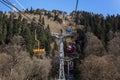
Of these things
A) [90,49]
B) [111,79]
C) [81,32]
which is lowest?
[111,79]

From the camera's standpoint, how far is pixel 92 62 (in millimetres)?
63094

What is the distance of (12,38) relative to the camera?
328 feet

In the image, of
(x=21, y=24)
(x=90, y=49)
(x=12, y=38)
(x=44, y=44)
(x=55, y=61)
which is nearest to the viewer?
(x=55, y=61)

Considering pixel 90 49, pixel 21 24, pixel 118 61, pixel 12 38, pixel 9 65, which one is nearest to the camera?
pixel 9 65

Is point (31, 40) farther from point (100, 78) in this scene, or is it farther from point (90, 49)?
point (100, 78)

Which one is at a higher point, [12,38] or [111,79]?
[12,38]

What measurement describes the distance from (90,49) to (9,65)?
34938 millimetres

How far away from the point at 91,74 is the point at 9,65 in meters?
15.2

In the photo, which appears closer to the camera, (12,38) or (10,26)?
(12,38)

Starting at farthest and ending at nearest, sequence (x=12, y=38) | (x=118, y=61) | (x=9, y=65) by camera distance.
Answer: (x=12, y=38) < (x=118, y=61) < (x=9, y=65)

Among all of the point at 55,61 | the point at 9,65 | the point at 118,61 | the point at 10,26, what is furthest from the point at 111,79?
the point at 10,26

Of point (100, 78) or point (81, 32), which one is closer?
point (100, 78)

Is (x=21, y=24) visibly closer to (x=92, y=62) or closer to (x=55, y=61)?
(x=55, y=61)

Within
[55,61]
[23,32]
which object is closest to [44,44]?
[23,32]
